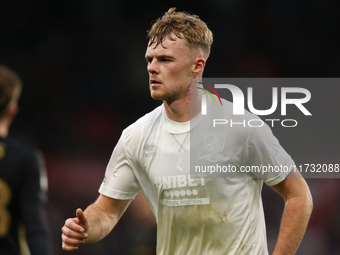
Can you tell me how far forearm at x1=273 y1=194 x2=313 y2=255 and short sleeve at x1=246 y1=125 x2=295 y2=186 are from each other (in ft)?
0.73

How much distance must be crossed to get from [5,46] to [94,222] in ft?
25.9

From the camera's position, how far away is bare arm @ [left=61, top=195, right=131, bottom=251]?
3373mm

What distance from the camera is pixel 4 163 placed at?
10.3 ft

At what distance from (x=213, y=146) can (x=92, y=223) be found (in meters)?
1.16

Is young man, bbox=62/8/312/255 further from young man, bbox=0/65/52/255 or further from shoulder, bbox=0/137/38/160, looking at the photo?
shoulder, bbox=0/137/38/160

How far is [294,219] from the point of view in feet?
11.7

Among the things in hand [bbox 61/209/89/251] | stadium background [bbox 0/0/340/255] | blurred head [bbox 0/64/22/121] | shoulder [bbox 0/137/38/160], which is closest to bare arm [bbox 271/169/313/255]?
hand [bbox 61/209/89/251]

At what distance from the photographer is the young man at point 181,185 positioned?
11.8 feet

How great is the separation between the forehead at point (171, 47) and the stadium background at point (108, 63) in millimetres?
5326

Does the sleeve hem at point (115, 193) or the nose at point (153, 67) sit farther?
the sleeve hem at point (115, 193)

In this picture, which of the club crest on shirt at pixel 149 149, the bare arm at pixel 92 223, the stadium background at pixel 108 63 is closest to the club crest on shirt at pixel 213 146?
the club crest on shirt at pixel 149 149

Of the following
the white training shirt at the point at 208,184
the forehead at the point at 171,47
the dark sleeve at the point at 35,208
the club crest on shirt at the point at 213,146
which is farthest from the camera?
the forehead at the point at 171,47

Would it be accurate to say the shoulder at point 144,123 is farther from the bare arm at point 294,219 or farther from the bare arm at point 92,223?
the bare arm at point 294,219

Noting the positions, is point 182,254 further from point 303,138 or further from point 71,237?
point 303,138
